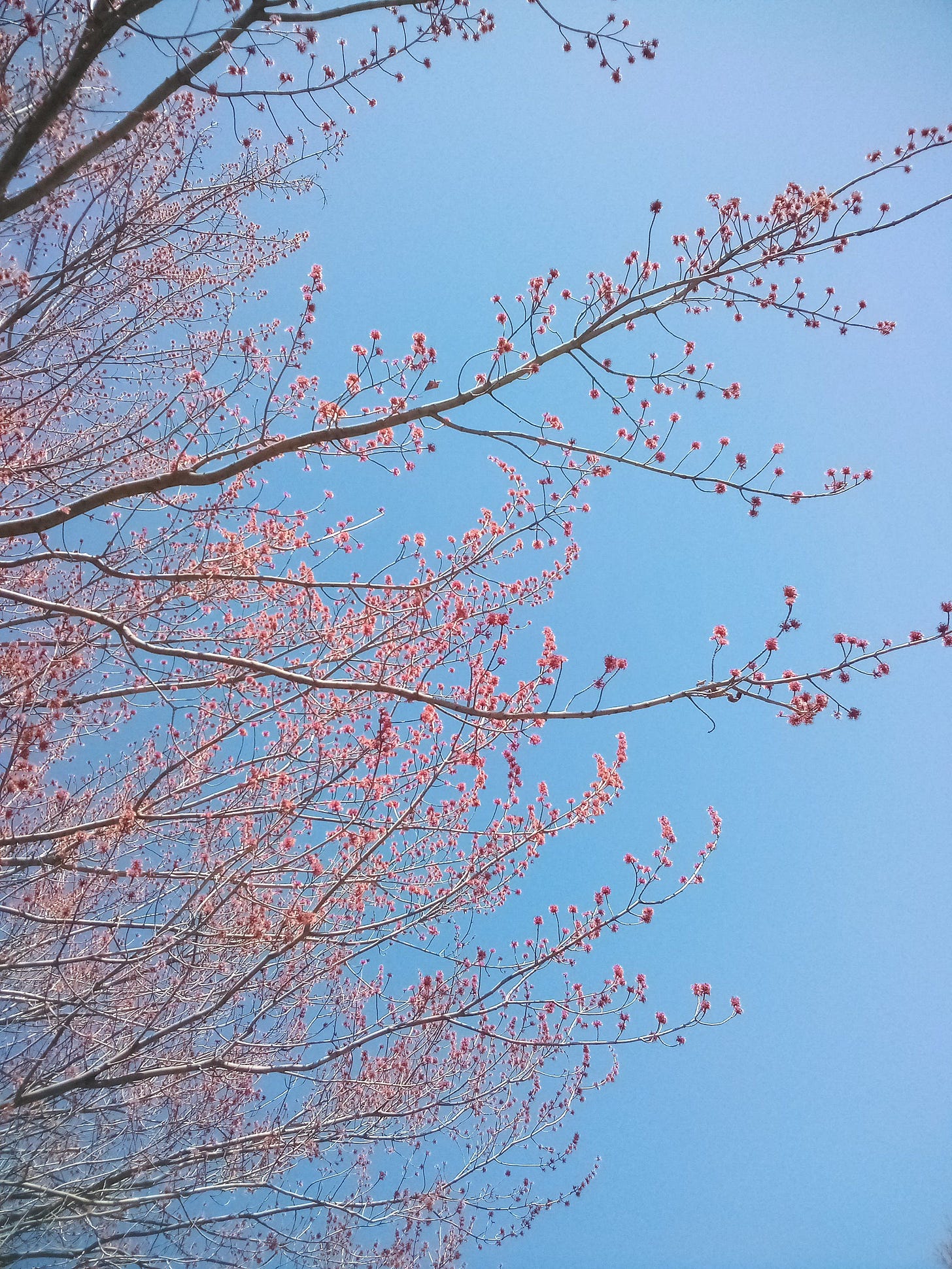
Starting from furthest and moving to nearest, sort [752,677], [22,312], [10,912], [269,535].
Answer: [269,535] < [10,912] < [22,312] < [752,677]

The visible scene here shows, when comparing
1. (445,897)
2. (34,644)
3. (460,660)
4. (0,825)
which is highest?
(34,644)

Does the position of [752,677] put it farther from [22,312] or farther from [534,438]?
[22,312]

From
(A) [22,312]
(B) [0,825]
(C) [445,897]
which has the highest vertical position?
(A) [22,312]

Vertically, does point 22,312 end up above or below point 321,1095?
above

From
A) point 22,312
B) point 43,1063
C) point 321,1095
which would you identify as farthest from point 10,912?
point 22,312

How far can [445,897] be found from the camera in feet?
13.7

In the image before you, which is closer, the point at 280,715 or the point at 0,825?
the point at 0,825

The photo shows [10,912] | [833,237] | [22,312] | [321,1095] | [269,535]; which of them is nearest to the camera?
[833,237]

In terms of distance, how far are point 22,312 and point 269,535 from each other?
1569 mm

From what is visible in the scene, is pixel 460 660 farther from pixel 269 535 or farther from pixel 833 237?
pixel 833 237

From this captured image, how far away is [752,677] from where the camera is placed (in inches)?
121

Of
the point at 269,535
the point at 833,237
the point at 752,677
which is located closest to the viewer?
the point at 752,677

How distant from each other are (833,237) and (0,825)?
4.77m

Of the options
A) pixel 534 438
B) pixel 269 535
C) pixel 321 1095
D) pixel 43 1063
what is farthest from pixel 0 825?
pixel 534 438
